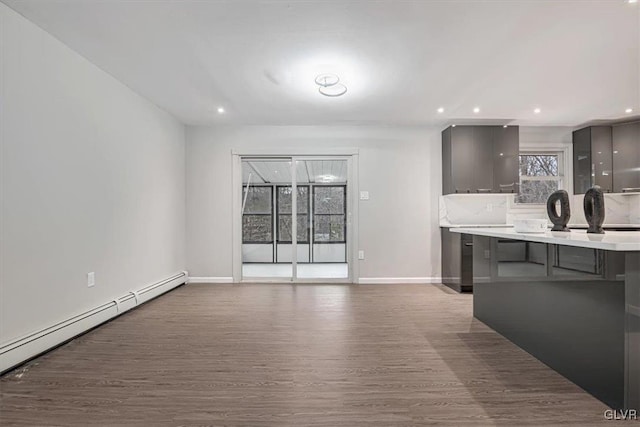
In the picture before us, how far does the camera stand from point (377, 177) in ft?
16.7

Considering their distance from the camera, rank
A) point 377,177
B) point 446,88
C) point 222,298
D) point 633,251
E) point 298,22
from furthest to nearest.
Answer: point 377,177
point 222,298
point 446,88
point 298,22
point 633,251

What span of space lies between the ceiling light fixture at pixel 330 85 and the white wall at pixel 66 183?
2.15 meters

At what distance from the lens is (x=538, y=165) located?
537 cm

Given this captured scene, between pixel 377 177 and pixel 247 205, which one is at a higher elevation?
pixel 377 177

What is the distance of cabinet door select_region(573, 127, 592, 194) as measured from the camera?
16.3 feet

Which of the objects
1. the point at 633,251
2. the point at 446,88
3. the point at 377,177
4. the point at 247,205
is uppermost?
the point at 446,88

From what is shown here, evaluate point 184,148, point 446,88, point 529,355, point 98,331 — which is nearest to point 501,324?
point 529,355

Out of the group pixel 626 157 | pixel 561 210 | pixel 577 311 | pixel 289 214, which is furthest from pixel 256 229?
pixel 626 157

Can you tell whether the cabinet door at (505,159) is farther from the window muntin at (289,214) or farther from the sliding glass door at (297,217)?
the window muntin at (289,214)

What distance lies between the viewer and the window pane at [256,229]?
5.30 metres

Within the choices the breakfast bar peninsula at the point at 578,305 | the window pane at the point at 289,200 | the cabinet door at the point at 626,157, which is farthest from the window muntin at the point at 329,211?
the cabinet door at the point at 626,157

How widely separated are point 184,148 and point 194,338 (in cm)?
329

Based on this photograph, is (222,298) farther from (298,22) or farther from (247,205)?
(298,22)

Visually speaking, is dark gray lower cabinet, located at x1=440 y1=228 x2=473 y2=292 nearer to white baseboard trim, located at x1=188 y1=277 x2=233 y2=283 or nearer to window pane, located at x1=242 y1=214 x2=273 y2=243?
window pane, located at x1=242 y1=214 x2=273 y2=243
